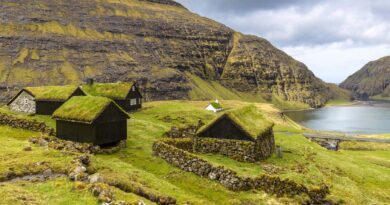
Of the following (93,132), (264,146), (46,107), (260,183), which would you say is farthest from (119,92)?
(260,183)

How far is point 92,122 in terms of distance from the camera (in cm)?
3656

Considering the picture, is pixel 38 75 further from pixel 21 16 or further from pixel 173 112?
pixel 173 112

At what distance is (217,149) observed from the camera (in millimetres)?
35562

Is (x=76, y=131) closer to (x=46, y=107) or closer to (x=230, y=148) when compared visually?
(x=230, y=148)

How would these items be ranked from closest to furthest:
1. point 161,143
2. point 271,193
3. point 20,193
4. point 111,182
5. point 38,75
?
point 20,193 < point 111,182 < point 271,193 < point 161,143 < point 38,75

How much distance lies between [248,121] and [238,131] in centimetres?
269

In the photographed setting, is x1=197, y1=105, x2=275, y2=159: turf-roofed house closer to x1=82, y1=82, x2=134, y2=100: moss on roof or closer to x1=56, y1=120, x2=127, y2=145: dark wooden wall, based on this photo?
x1=56, y1=120, x2=127, y2=145: dark wooden wall

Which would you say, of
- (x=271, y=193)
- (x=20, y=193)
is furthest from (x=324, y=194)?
(x=20, y=193)

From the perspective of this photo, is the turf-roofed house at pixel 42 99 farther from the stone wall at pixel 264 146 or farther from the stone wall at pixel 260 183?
the stone wall at pixel 260 183

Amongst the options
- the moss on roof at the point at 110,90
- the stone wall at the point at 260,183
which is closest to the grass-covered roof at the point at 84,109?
the stone wall at the point at 260,183

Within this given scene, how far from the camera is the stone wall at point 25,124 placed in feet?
147

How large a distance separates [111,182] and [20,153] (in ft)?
39.5

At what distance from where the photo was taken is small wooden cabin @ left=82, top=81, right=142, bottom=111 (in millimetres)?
73562

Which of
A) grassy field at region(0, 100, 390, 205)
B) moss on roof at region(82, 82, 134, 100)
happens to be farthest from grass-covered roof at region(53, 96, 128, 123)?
moss on roof at region(82, 82, 134, 100)
